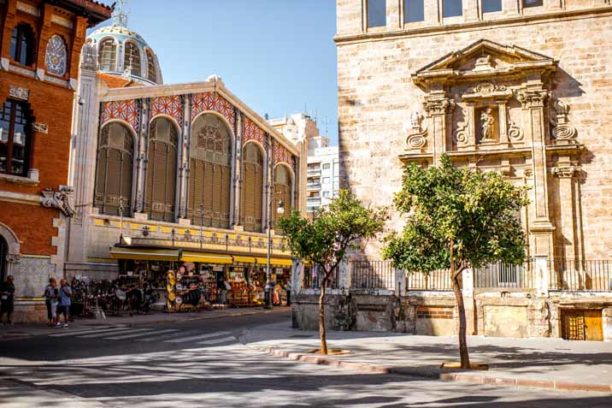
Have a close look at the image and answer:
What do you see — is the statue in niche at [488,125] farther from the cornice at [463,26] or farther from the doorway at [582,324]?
the doorway at [582,324]

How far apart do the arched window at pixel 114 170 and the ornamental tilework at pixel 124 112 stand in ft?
1.29

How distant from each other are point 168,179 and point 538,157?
64.1ft

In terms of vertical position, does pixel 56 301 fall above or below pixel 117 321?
above

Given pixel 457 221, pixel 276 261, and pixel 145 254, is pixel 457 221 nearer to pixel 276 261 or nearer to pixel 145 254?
pixel 145 254

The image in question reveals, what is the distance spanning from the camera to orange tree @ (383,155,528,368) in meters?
12.0

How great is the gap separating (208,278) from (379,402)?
25896mm

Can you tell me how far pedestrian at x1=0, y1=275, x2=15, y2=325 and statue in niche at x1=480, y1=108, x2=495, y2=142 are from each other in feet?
57.8

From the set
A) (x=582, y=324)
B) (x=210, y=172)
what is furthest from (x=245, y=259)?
(x=582, y=324)

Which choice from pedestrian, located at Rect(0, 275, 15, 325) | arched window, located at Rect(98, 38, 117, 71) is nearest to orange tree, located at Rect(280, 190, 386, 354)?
pedestrian, located at Rect(0, 275, 15, 325)

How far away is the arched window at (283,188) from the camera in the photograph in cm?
4084

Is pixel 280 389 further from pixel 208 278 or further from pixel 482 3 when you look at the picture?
pixel 208 278

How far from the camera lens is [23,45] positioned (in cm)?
2156

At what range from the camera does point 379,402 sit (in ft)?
27.2

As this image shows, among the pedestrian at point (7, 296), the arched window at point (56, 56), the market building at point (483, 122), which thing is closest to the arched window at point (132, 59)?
the arched window at point (56, 56)
